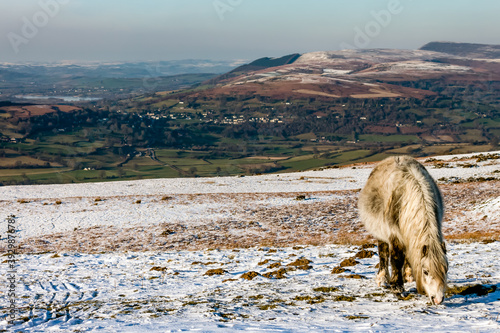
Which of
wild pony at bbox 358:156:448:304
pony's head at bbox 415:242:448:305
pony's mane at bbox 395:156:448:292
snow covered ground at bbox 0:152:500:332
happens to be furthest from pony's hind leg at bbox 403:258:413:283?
pony's head at bbox 415:242:448:305

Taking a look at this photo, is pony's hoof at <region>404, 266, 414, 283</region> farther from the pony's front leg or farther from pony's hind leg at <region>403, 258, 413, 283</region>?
the pony's front leg

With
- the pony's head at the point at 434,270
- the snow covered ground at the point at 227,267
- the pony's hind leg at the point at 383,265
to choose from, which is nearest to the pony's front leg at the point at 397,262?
the snow covered ground at the point at 227,267

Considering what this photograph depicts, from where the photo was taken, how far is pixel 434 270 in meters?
7.87

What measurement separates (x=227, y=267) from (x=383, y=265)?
21.8 feet

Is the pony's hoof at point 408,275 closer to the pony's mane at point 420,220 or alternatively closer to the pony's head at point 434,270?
the pony's mane at point 420,220

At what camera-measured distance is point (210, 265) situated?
52.1 ft

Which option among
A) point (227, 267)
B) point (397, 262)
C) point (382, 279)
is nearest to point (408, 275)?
point (382, 279)

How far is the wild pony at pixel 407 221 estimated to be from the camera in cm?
802

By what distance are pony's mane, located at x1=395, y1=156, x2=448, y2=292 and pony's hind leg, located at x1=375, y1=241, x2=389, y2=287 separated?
149 centimetres

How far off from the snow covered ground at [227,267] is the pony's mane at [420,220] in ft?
3.48

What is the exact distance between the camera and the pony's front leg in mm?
9242

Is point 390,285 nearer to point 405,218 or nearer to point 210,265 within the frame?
point 405,218

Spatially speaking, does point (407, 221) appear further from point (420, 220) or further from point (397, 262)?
point (397, 262)

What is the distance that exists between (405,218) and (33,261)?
1625 cm
